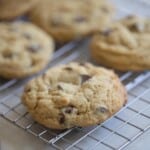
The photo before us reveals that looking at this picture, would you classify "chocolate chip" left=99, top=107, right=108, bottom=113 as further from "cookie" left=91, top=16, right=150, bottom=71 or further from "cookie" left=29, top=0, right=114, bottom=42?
"cookie" left=29, top=0, right=114, bottom=42

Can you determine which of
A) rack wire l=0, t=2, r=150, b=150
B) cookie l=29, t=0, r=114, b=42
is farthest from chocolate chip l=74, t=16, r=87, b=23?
rack wire l=0, t=2, r=150, b=150

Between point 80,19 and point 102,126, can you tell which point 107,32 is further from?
point 102,126

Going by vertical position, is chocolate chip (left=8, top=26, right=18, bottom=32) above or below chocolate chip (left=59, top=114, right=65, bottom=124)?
above

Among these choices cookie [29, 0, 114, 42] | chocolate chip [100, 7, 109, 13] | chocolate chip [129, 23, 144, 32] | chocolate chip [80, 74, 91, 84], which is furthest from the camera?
chocolate chip [100, 7, 109, 13]

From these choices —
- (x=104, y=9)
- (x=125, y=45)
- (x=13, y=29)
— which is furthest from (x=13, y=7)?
(x=125, y=45)

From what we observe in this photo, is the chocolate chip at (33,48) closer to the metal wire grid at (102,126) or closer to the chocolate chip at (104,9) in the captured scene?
the metal wire grid at (102,126)

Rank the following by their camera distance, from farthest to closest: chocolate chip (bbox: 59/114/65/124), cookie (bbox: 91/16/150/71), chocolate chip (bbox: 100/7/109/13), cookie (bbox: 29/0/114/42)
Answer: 1. chocolate chip (bbox: 100/7/109/13)
2. cookie (bbox: 29/0/114/42)
3. cookie (bbox: 91/16/150/71)
4. chocolate chip (bbox: 59/114/65/124)
